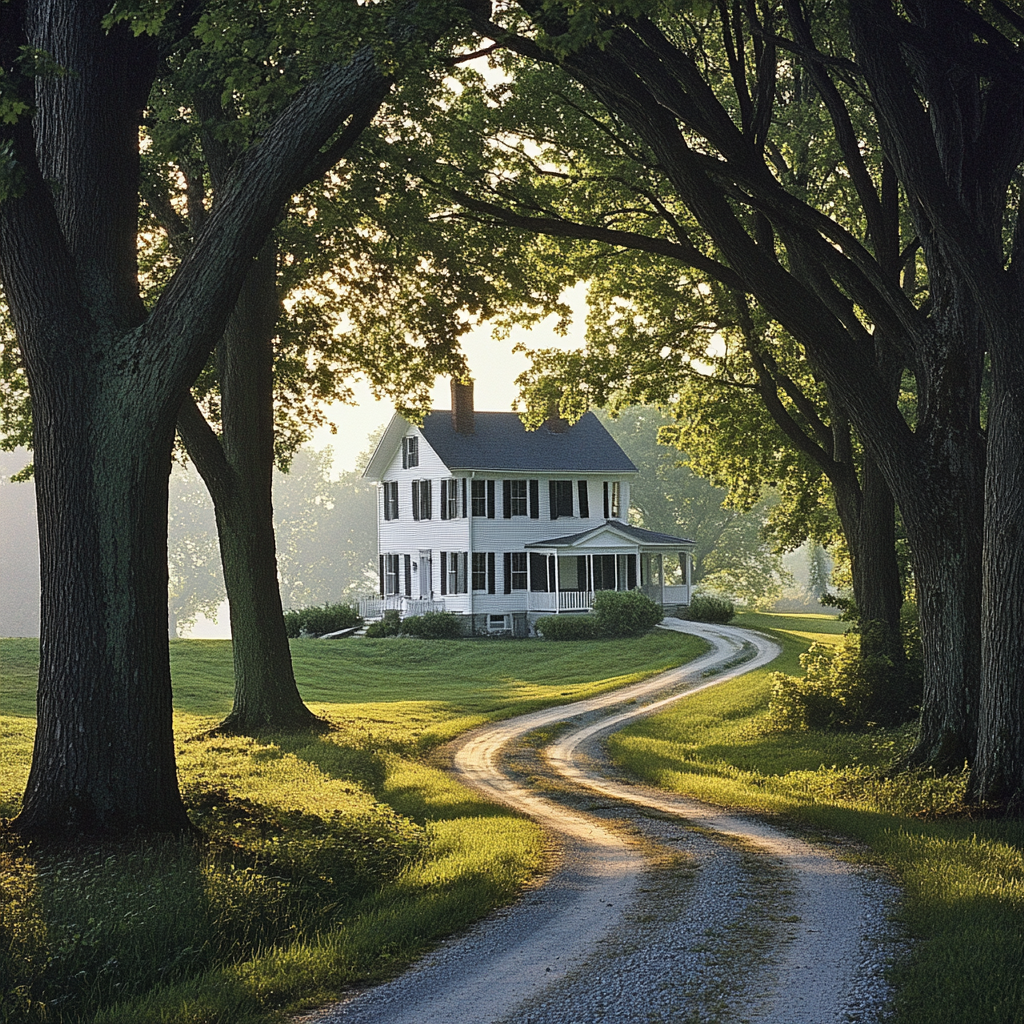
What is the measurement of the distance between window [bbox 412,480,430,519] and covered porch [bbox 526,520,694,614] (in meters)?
4.74

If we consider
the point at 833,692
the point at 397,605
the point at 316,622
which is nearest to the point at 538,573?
the point at 397,605

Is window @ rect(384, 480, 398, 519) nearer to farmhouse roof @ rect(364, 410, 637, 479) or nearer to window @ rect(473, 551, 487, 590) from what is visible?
farmhouse roof @ rect(364, 410, 637, 479)

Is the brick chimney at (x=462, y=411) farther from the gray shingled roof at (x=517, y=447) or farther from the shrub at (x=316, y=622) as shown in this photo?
the shrub at (x=316, y=622)

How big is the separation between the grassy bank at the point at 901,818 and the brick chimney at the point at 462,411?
76.9 feet

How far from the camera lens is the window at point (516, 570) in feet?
136

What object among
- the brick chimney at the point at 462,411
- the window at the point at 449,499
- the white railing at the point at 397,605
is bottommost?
the white railing at the point at 397,605

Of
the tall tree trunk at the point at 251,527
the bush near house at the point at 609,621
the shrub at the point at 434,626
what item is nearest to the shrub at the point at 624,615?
the bush near house at the point at 609,621

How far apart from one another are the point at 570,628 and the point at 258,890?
31256mm

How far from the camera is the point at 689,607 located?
43.3m

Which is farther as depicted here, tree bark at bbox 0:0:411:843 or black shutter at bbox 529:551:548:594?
black shutter at bbox 529:551:548:594

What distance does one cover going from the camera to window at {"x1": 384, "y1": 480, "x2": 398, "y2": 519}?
4591 centimetres

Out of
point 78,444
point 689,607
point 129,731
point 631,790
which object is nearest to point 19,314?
point 78,444

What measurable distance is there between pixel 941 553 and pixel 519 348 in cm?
1155

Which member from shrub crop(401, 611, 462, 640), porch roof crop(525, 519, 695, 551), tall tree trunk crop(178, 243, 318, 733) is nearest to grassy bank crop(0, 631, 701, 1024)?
tall tree trunk crop(178, 243, 318, 733)
